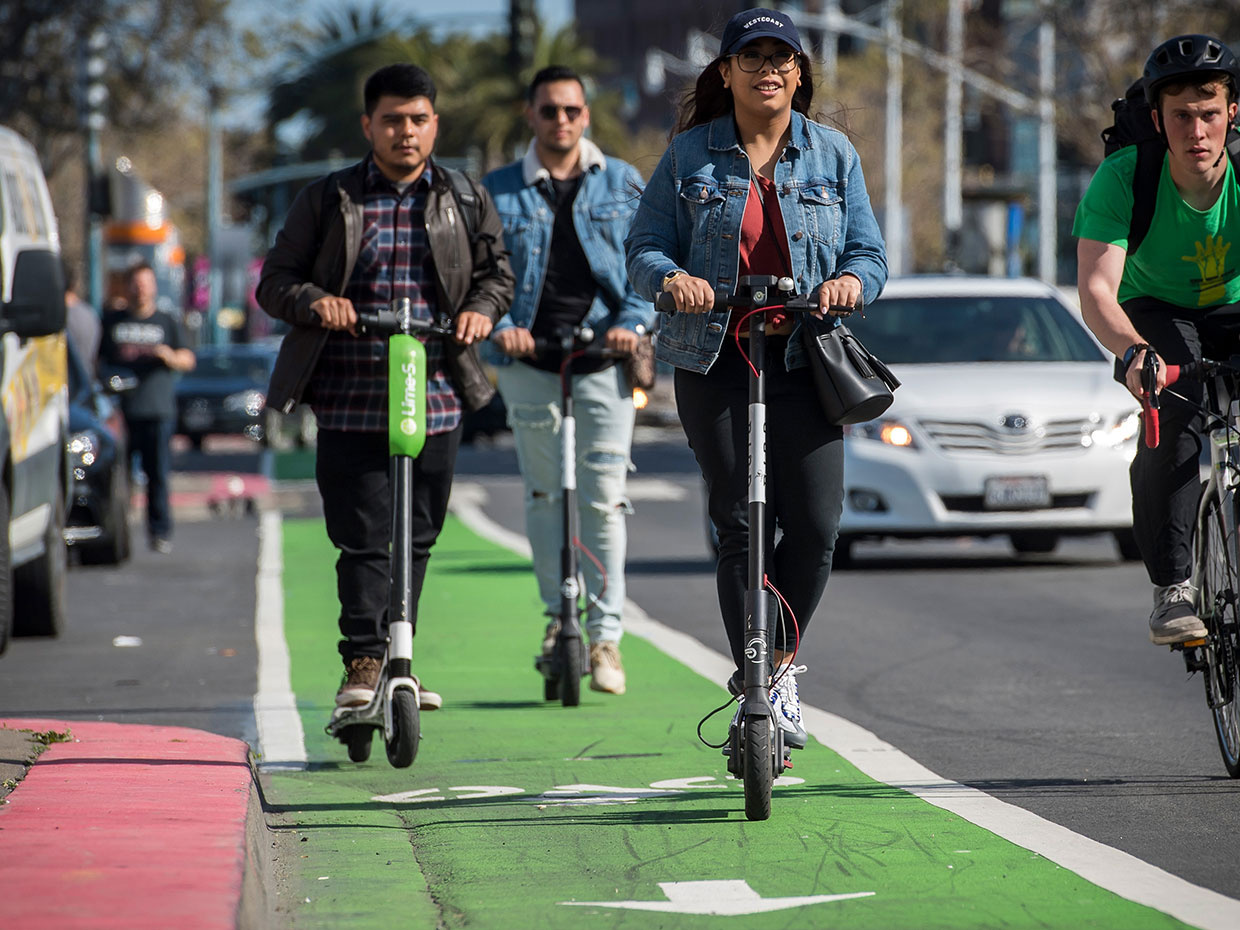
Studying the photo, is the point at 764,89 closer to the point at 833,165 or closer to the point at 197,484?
the point at 833,165

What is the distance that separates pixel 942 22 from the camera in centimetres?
4150

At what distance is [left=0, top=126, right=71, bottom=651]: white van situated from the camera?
8.85 m

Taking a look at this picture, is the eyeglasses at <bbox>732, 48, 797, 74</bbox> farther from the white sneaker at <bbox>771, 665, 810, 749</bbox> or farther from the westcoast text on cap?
the white sneaker at <bbox>771, 665, 810, 749</bbox>

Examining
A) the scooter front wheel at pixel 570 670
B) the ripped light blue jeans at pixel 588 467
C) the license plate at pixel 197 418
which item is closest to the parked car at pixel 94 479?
the ripped light blue jeans at pixel 588 467

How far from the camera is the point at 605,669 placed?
26.7 feet

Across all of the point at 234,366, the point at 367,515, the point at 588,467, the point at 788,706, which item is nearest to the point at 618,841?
the point at 788,706

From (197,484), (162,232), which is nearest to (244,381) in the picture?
(162,232)

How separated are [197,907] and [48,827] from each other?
980 millimetres

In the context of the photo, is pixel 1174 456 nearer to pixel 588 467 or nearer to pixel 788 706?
pixel 788 706

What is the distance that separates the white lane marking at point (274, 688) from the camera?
23.1ft

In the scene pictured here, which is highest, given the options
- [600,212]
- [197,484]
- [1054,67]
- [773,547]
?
[1054,67]

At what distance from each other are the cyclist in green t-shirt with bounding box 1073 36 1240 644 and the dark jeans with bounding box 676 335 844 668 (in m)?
0.82

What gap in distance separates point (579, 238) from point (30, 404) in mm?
3053

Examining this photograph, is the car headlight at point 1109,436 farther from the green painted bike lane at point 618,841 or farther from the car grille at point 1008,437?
the green painted bike lane at point 618,841
